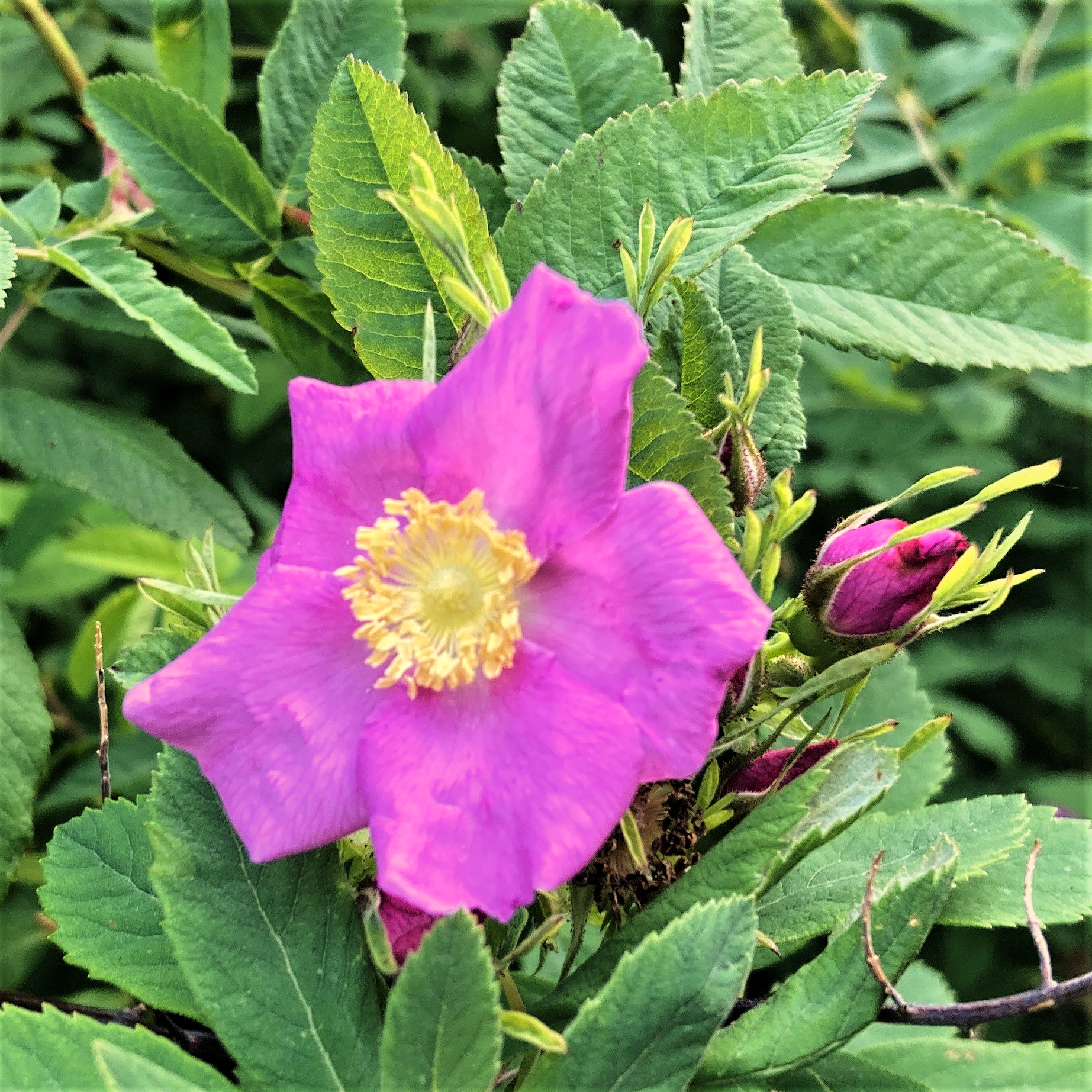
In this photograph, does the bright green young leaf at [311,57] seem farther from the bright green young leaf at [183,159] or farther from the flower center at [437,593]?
the flower center at [437,593]

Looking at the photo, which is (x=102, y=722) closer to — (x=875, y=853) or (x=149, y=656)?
(x=149, y=656)

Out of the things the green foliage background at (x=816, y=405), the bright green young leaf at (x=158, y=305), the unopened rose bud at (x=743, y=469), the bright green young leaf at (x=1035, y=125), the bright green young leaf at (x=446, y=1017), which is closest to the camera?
the bright green young leaf at (x=446, y=1017)

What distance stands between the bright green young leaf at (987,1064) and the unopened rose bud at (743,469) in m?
0.32

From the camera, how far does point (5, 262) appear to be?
704 millimetres

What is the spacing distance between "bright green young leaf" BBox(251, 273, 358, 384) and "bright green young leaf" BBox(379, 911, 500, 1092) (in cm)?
52

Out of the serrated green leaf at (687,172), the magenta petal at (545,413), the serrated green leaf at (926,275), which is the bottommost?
the serrated green leaf at (926,275)

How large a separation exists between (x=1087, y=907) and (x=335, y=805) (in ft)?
1.38

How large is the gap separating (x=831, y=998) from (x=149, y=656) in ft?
1.31

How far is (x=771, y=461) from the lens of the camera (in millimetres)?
668

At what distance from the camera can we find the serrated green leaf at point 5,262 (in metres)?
0.68

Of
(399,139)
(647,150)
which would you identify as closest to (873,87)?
(647,150)

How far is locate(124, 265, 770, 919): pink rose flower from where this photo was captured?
520mm

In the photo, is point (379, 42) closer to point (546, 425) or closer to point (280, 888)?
point (546, 425)

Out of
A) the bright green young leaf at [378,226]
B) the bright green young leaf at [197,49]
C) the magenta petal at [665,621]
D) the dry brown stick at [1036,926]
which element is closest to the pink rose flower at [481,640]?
the magenta petal at [665,621]
